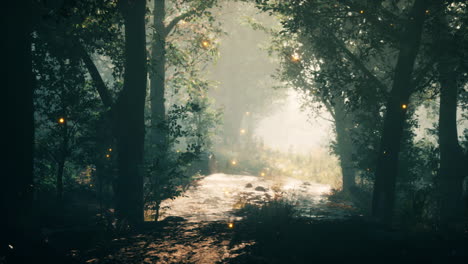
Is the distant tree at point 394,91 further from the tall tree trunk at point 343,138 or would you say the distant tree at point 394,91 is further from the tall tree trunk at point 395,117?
the tall tree trunk at point 343,138

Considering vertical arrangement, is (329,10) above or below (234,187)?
above

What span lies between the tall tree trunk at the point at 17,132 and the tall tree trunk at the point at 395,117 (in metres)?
7.64

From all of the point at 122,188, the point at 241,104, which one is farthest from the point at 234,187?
the point at 241,104

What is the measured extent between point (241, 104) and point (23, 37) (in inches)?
1567

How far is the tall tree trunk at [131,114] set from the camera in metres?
7.77

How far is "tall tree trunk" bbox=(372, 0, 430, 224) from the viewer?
7.92 metres

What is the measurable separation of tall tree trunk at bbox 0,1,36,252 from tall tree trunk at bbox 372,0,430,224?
7.64 m

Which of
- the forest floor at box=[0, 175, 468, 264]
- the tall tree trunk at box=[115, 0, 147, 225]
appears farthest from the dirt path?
the tall tree trunk at box=[115, 0, 147, 225]

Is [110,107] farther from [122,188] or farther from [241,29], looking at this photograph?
[241,29]

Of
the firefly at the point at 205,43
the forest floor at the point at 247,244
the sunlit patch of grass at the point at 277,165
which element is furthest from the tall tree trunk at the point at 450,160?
the sunlit patch of grass at the point at 277,165

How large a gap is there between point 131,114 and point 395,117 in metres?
6.70

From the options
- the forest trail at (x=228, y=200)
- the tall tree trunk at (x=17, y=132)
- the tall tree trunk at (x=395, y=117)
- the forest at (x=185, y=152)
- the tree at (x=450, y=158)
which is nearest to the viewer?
the tall tree trunk at (x=17, y=132)

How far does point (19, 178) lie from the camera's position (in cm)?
477

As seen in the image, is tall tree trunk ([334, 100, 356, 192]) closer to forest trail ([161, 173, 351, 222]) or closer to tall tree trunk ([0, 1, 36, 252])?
forest trail ([161, 173, 351, 222])
